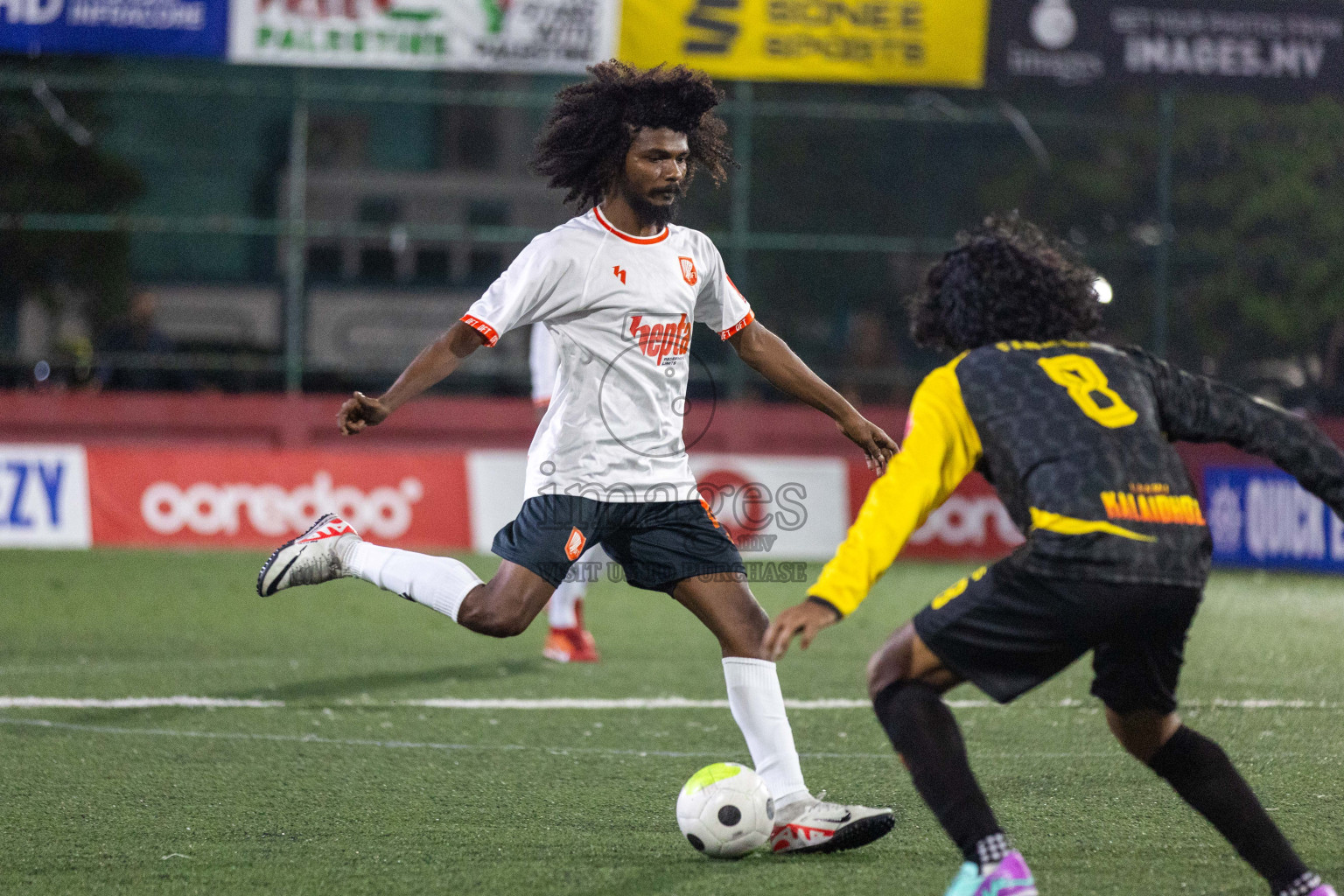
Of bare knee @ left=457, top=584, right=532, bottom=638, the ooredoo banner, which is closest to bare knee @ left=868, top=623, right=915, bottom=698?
bare knee @ left=457, top=584, right=532, bottom=638

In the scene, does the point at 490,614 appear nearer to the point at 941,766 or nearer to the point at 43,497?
the point at 941,766

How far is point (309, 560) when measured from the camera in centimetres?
521

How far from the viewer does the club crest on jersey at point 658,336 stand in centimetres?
490

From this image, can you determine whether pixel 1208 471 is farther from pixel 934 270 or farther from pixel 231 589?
pixel 934 270

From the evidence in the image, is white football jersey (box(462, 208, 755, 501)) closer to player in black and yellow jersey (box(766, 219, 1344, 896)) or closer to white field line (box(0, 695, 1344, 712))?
player in black and yellow jersey (box(766, 219, 1344, 896))

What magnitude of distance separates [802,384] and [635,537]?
2.36 ft

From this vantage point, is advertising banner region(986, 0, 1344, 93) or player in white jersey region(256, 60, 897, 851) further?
advertising banner region(986, 0, 1344, 93)

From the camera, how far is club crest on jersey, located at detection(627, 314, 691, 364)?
4898 millimetres

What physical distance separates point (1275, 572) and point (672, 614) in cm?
591

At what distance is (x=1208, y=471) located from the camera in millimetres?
14062

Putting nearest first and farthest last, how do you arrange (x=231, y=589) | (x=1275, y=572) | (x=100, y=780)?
(x=100, y=780)
(x=231, y=589)
(x=1275, y=572)

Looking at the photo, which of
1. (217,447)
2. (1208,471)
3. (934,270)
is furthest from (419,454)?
(934,270)

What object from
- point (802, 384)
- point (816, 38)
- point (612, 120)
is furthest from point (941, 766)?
point (816, 38)

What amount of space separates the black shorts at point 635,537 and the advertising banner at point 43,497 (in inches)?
371
